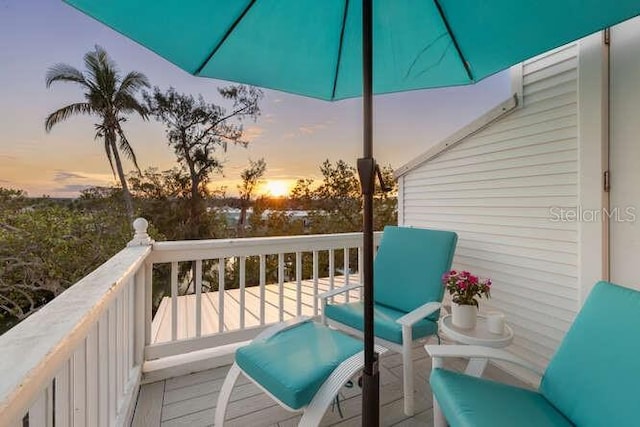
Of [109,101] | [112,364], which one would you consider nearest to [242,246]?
[112,364]

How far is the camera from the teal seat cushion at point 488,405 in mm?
1188

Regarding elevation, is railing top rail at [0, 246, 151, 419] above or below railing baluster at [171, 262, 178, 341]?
above

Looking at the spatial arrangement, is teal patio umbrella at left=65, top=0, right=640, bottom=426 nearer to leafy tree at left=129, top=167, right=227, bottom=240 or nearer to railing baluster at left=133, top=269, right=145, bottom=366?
railing baluster at left=133, top=269, right=145, bottom=366

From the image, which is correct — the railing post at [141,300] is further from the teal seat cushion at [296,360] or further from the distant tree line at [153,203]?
the distant tree line at [153,203]

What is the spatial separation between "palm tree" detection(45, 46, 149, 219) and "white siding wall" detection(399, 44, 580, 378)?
880cm

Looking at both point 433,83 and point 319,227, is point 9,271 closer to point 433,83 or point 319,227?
point 319,227

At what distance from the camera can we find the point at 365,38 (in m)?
1.05

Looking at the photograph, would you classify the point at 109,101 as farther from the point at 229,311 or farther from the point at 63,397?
the point at 63,397

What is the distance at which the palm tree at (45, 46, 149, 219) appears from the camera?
25.7 ft

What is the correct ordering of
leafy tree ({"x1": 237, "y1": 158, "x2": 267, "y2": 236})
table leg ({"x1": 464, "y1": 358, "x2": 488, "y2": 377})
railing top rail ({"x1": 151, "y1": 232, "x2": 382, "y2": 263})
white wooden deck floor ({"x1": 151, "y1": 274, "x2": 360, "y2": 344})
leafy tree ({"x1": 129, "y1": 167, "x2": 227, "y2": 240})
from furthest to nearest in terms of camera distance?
leafy tree ({"x1": 129, "y1": 167, "x2": 227, "y2": 240}) → leafy tree ({"x1": 237, "y1": 158, "x2": 267, "y2": 236}) → white wooden deck floor ({"x1": 151, "y1": 274, "x2": 360, "y2": 344}) → railing top rail ({"x1": 151, "y1": 232, "x2": 382, "y2": 263}) → table leg ({"x1": 464, "y1": 358, "x2": 488, "y2": 377})

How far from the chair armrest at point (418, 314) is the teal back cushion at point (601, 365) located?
705 mm

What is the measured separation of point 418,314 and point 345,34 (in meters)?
1.81

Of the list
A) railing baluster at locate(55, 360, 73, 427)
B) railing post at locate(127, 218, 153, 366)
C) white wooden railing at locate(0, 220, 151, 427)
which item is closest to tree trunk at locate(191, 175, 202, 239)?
railing post at locate(127, 218, 153, 366)

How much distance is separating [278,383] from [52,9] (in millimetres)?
8225
